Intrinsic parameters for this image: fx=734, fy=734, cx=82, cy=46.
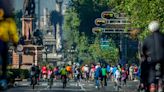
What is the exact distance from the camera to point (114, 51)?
109250 mm

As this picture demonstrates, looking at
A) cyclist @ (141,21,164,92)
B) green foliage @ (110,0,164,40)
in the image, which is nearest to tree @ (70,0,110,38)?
green foliage @ (110,0,164,40)

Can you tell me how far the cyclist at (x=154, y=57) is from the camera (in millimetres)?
13562

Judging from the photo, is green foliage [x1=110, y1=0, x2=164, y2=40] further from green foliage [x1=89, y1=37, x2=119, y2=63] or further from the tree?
the tree

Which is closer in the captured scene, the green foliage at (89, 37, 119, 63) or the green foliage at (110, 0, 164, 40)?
the green foliage at (110, 0, 164, 40)

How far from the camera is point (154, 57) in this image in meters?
13.6

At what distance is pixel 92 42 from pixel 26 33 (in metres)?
30.4

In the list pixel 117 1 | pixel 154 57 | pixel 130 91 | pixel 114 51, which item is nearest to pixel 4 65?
pixel 154 57

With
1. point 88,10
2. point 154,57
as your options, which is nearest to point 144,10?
point 154,57

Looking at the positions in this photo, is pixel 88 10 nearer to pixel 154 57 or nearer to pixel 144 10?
pixel 144 10

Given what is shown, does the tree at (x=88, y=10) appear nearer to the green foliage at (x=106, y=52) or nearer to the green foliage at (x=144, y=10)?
the green foliage at (x=106, y=52)

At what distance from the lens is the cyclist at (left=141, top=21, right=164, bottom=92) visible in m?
13.6

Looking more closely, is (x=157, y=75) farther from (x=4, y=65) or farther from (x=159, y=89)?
(x=4, y=65)

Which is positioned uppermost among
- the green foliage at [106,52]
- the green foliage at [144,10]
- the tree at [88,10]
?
the tree at [88,10]

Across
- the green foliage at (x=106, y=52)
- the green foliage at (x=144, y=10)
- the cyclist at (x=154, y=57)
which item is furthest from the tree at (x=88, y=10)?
the cyclist at (x=154, y=57)
